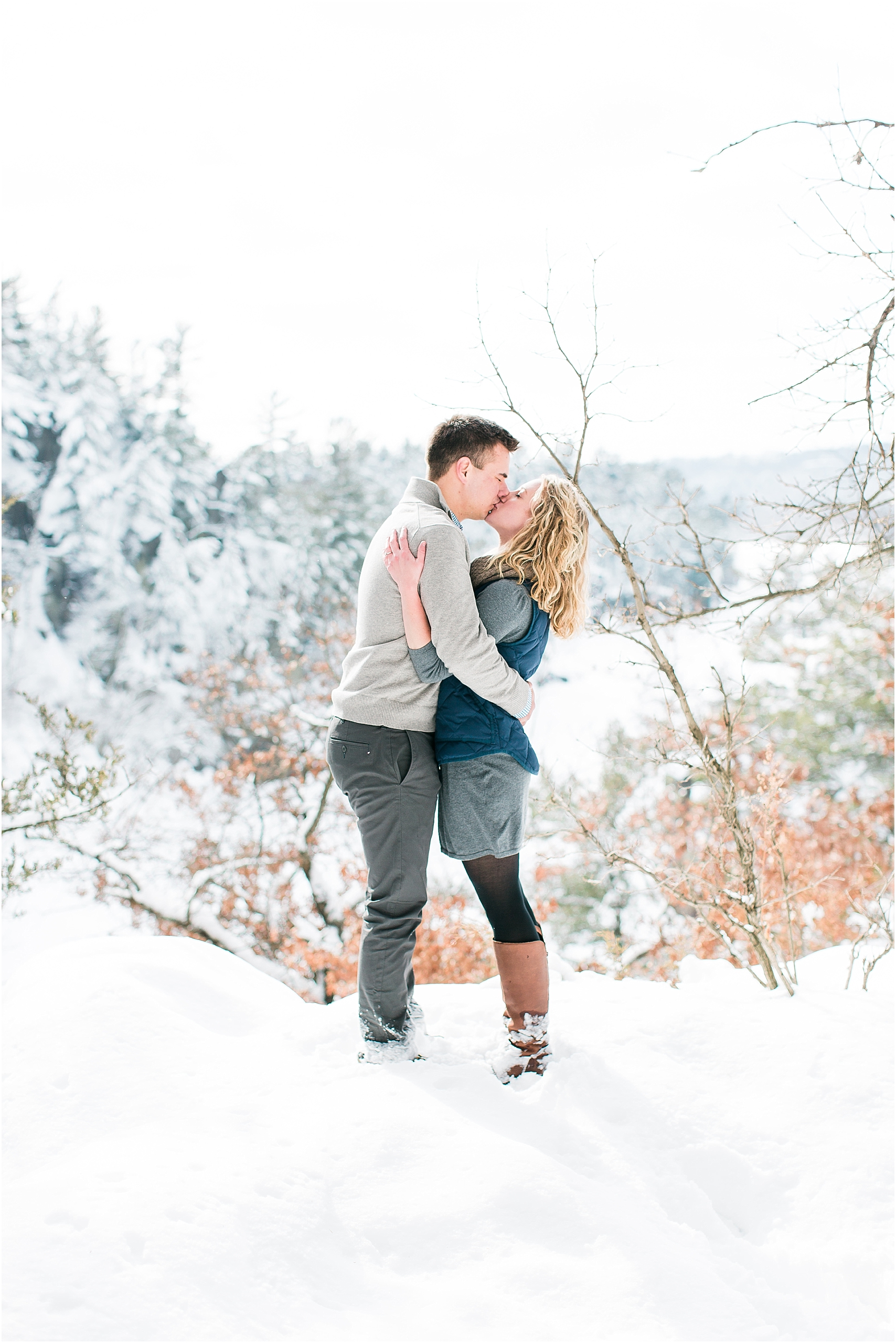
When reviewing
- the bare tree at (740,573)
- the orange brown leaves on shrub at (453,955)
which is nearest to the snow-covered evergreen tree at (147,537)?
the orange brown leaves on shrub at (453,955)

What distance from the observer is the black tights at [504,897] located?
1914 mm

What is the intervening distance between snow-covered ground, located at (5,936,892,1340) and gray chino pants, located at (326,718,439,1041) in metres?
0.16

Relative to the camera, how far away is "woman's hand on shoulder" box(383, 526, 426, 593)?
1.80 meters

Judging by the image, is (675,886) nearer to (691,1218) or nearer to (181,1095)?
(691,1218)

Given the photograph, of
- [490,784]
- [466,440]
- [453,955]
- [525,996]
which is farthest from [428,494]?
[453,955]

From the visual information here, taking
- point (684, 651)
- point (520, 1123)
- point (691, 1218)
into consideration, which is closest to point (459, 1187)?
point (520, 1123)

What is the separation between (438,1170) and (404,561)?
1.21m

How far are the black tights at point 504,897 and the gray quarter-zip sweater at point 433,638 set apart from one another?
357 millimetres

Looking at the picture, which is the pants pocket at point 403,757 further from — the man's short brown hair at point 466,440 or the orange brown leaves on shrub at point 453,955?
the orange brown leaves on shrub at point 453,955

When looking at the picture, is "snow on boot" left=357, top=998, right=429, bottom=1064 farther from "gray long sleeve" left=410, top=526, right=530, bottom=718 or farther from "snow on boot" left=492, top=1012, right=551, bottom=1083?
"gray long sleeve" left=410, top=526, right=530, bottom=718

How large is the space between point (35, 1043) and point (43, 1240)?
2.14 ft

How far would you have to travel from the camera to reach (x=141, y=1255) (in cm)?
114

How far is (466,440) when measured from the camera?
6.44 feet

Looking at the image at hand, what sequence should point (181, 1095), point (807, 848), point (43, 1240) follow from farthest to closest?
point (807, 848) → point (181, 1095) → point (43, 1240)
